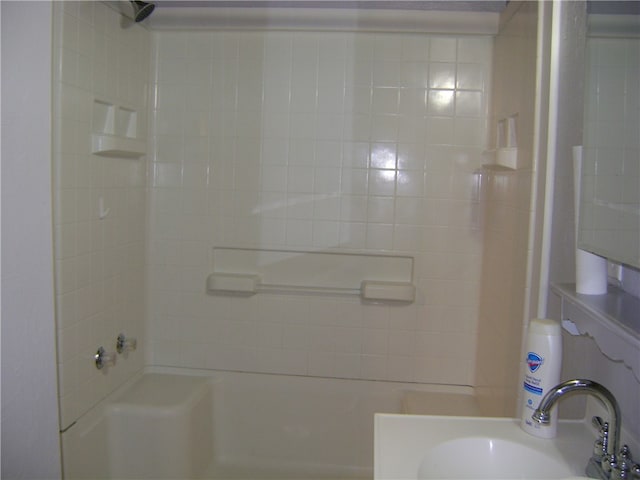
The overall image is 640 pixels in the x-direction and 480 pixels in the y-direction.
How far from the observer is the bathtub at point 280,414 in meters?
2.47

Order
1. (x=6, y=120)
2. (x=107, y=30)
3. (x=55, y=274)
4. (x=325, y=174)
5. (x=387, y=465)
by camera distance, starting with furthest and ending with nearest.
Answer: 1. (x=325, y=174)
2. (x=107, y=30)
3. (x=55, y=274)
4. (x=6, y=120)
5. (x=387, y=465)

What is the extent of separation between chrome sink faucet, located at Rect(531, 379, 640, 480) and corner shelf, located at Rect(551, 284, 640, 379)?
0.26 ft

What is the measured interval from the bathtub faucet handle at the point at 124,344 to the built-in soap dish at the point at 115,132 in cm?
74

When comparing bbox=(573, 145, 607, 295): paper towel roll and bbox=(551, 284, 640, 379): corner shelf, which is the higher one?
bbox=(573, 145, 607, 295): paper towel roll

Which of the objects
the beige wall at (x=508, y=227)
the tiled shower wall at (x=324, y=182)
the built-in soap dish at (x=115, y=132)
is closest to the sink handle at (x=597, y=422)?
the beige wall at (x=508, y=227)

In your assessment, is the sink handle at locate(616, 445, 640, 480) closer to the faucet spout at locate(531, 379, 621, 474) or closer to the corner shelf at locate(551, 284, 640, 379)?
the faucet spout at locate(531, 379, 621, 474)

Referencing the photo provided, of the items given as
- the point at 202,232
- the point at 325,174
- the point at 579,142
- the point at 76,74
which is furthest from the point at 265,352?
the point at 579,142

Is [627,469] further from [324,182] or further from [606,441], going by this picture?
[324,182]

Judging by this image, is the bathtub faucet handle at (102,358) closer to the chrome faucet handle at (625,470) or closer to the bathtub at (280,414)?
the bathtub at (280,414)

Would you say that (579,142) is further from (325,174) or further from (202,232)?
(202,232)

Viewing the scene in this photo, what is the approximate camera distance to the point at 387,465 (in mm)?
1222

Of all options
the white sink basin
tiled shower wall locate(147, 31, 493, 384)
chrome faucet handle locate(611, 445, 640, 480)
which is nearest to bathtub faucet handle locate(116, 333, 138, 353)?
tiled shower wall locate(147, 31, 493, 384)

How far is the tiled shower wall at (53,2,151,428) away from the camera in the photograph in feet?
6.47

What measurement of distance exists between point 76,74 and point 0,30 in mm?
257
